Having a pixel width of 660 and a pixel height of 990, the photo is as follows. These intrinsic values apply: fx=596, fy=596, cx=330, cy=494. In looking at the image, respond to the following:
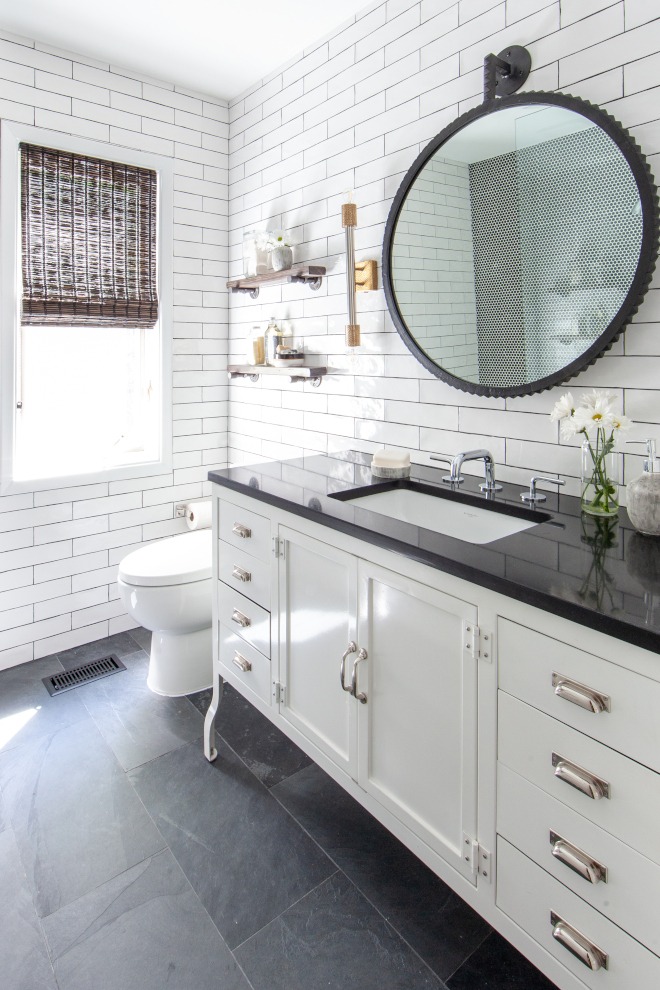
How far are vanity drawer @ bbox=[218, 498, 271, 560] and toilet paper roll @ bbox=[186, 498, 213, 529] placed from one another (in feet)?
3.54

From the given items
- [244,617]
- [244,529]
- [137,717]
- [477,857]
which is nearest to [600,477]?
[477,857]

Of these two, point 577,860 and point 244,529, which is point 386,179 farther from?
point 577,860

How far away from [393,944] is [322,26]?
9.76 feet

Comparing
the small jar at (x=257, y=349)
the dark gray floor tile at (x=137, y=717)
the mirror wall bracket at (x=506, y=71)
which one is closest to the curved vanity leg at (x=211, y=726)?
the dark gray floor tile at (x=137, y=717)

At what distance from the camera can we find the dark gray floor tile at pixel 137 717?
83.3 inches

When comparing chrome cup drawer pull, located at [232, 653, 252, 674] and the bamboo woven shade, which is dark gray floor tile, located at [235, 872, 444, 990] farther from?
the bamboo woven shade

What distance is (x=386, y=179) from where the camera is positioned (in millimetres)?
2055

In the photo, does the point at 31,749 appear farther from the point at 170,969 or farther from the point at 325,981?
the point at 325,981

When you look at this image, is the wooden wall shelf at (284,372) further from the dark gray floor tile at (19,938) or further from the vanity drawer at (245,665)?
the dark gray floor tile at (19,938)

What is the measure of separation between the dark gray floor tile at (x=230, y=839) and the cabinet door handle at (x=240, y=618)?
1.79ft

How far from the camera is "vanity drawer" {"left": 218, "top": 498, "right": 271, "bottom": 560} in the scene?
169 cm

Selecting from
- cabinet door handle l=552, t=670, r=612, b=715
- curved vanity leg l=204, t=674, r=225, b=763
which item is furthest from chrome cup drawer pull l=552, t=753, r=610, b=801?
curved vanity leg l=204, t=674, r=225, b=763

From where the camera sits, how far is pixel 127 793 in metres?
1.89

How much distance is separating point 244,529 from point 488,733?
3.06 ft
